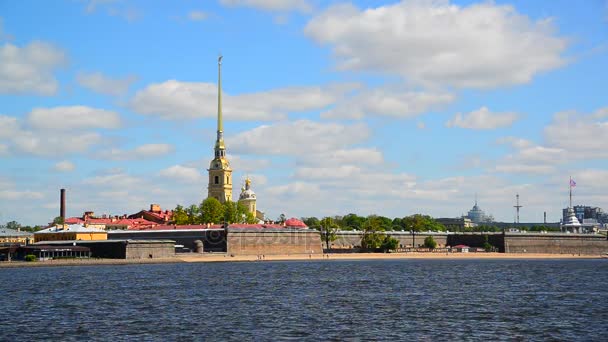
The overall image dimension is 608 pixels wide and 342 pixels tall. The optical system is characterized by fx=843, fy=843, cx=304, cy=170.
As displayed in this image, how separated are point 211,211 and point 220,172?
80.3ft

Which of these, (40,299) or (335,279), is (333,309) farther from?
(335,279)

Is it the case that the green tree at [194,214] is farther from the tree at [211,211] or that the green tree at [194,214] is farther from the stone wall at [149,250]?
the stone wall at [149,250]

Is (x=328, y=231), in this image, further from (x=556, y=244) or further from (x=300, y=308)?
(x=300, y=308)

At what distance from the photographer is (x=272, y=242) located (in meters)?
145

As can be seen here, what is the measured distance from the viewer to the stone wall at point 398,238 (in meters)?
170

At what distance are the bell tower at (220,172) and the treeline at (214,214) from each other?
960 cm

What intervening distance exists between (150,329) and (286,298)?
749 inches

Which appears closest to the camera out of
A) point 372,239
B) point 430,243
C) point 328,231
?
point 372,239

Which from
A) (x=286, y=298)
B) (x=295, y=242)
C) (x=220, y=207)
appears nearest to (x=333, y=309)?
(x=286, y=298)

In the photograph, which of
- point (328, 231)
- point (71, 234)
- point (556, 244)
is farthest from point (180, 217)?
point (556, 244)

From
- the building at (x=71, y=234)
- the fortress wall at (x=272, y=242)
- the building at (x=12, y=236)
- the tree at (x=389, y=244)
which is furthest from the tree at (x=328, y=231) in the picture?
the building at (x=12, y=236)

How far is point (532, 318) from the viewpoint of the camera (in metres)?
48.3

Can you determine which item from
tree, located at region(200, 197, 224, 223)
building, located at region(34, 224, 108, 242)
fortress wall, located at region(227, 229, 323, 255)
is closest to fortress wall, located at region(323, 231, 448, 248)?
fortress wall, located at region(227, 229, 323, 255)

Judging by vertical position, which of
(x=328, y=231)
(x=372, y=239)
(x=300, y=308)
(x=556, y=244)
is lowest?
(x=300, y=308)
